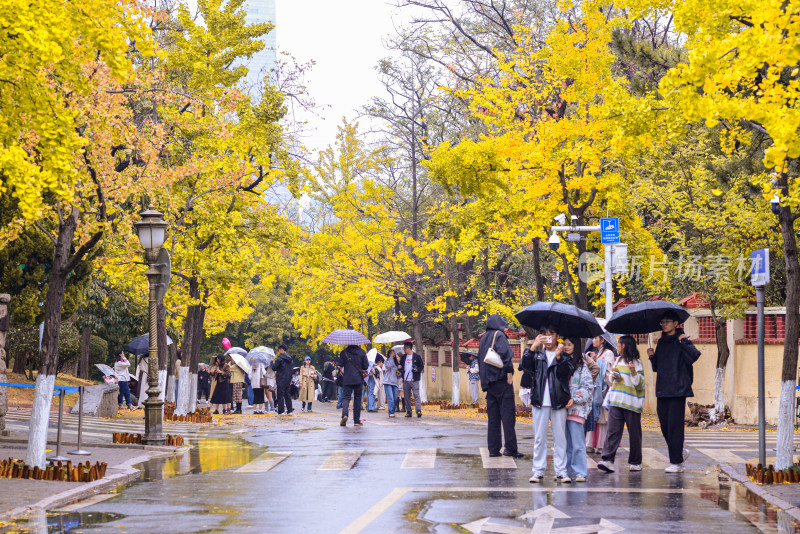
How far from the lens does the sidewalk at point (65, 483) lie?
9.65 meters

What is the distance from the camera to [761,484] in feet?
35.7

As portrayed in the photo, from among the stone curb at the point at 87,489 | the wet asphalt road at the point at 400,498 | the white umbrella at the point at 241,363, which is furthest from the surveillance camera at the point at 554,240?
the white umbrella at the point at 241,363

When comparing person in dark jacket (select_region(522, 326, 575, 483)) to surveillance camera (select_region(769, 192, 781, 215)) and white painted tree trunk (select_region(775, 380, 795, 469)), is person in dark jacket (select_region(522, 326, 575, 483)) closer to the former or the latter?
white painted tree trunk (select_region(775, 380, 795, 469))

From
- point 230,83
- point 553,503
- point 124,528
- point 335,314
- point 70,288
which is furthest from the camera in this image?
point 335,314

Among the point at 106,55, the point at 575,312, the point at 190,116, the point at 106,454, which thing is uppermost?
the point at 190,116

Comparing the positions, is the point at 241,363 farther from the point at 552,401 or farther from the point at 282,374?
the point at 552,401

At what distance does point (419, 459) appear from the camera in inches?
541

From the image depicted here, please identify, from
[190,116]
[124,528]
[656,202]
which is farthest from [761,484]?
[190,116]

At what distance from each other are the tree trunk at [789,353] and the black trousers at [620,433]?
5.52 feet

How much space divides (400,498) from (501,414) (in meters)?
4.57

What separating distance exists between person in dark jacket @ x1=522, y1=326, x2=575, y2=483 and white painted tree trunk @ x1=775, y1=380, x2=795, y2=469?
8.25ft

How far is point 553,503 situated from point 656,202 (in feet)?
47.9

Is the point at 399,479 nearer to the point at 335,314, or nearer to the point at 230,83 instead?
the point at 230,83

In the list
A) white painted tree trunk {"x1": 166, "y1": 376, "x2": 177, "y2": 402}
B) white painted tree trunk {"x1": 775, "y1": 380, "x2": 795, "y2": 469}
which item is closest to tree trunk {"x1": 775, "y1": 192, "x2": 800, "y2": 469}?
white painted tree trunk {"x1": 775, "y1": 380, "x2": 795, "y2": 469}
